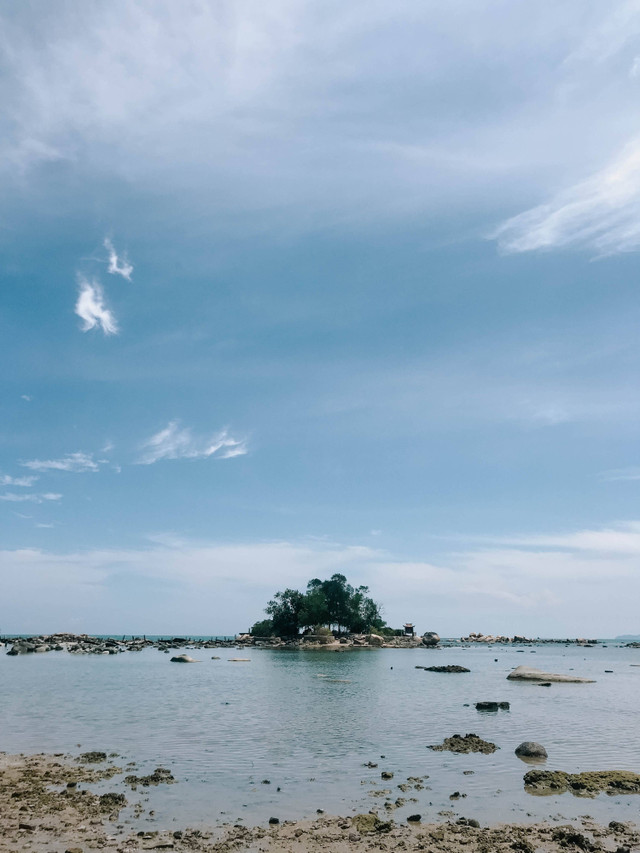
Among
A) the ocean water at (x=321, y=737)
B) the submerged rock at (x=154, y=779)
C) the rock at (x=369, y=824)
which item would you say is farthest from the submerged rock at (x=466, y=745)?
the submerged rock at (x=154, y=779)

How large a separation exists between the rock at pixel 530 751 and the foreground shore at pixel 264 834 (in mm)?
8076

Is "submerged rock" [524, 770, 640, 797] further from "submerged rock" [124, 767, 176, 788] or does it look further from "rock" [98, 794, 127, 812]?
"rock" [98, 794, 127, 812]

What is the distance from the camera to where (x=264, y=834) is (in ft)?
48.7

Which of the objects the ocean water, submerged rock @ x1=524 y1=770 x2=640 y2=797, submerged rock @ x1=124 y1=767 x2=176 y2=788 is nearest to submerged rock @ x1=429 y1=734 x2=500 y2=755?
the ocean water

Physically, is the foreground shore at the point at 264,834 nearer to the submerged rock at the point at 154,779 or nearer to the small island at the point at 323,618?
the submerged rock at the point at 154,779

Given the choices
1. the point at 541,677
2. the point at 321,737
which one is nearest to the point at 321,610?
the point at 541,677

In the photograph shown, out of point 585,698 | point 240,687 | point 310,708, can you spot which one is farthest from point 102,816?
point 585,698

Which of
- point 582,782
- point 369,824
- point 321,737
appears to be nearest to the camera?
point 369,824

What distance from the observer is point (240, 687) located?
50281 mm

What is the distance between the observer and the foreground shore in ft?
45.5

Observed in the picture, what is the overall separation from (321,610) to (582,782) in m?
122

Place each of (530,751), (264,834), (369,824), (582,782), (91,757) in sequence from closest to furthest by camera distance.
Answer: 1. (264,834)
2. (369,824)
3. (582,782)
4. (91,757)
5. (530,751)

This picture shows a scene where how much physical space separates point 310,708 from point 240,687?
14688 mm

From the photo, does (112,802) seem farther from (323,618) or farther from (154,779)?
(323,618)
